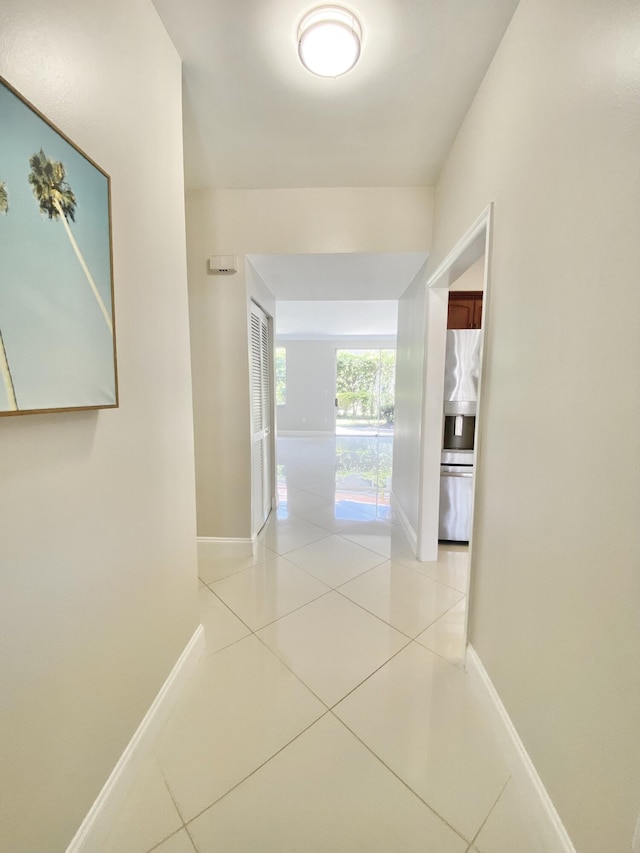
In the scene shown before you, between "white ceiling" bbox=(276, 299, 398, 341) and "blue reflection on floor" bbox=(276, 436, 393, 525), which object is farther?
"white ceiling" bbox=(276, 299, 398, 341)

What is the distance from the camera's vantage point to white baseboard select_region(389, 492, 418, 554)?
2.65m

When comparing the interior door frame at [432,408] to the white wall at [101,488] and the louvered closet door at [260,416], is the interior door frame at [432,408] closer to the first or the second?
the louvered closet door at [260,416]

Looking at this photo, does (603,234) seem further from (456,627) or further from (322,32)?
(456,627)

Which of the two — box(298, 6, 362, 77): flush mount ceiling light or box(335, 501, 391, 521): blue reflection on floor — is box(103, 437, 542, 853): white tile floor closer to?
box(335, 501, 391, 521): blue reflection on floor

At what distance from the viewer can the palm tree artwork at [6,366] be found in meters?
0.59

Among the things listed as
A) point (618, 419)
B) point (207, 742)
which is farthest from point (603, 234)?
point (207, 742)

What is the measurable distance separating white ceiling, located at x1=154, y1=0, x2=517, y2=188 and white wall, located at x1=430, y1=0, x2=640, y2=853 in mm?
267

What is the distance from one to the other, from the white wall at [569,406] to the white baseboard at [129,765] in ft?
4.19

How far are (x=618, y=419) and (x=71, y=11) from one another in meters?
1.65

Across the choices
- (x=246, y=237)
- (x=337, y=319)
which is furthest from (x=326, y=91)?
(x=337, y=319)

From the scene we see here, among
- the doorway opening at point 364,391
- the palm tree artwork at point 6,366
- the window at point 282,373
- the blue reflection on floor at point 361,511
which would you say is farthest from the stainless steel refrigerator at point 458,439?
the window at point 282,373

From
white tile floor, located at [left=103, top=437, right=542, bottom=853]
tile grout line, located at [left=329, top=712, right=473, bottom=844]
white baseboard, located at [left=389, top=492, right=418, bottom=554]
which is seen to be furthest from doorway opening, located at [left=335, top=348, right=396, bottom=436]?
tile grout line, located at [left=329, top=712, right=473, bottom=844]

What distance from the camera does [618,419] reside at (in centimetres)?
71

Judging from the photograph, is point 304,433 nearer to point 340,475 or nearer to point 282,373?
point 282,373
